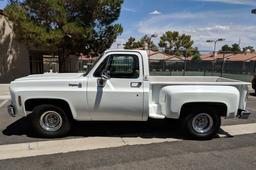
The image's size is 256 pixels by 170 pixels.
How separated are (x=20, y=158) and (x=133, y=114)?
2408mm

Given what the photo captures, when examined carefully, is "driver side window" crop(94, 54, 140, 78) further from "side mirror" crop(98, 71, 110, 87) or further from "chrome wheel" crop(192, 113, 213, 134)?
"chrome wheel" crop(192, 113, 213, 134)

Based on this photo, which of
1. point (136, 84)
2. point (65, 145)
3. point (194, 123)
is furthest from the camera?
point (194, 123)

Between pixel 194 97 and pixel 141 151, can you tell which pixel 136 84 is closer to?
pixel 194 97

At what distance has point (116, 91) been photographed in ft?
20.5

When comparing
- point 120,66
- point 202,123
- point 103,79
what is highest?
point 120,66

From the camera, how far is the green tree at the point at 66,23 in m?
18.2

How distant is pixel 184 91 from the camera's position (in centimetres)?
621

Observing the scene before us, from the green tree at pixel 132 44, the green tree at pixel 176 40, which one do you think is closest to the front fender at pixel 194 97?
the green tree at pixel 132 44

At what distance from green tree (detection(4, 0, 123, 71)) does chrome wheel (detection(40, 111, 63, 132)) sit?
40.2 feet

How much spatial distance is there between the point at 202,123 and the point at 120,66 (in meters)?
2.22

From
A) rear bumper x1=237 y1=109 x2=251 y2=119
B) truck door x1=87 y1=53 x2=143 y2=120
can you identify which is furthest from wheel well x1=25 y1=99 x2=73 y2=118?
rear bumper x1=237 y1=109 x2=251 y2=119

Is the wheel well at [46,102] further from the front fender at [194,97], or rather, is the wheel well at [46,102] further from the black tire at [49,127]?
the front fender at [194,97]

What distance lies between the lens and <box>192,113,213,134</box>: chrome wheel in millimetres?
6516

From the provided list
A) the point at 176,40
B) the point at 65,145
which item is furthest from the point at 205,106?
the point at 176,40
